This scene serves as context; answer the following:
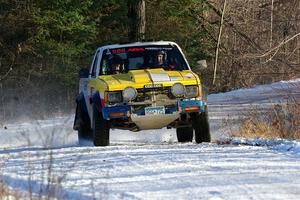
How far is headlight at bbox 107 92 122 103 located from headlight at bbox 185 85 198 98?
1.05m

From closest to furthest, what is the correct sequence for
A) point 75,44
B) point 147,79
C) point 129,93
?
point 129,93, point 147,79, point 75,44

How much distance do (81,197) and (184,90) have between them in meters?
5.43

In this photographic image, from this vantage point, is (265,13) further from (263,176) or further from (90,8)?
(263,176)

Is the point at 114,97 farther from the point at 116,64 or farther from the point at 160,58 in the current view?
the point at 160,58

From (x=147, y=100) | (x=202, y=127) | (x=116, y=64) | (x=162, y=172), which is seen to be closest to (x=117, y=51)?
(x=116, y=64)

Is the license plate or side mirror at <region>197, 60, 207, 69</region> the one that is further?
side mirror at <region>197, 60, 207, 69</region>

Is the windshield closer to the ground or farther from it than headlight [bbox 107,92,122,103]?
farther from it

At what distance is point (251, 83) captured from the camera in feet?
104

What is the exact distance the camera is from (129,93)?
11141 millimetres

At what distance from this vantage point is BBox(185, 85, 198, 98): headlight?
1132 centimetres

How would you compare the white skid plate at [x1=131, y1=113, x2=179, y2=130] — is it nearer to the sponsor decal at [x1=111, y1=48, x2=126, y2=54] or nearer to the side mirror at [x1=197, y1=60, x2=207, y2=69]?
the sponsor decal at [x1=111, y1=48, x2=126, y2=54]

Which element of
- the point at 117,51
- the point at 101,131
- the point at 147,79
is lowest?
the point at 101,131

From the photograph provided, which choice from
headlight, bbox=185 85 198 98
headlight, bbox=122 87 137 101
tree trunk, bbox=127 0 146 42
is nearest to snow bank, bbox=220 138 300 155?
headlight, bbox=185 85 198 98

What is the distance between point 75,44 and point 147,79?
16092 mm
